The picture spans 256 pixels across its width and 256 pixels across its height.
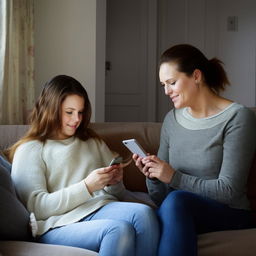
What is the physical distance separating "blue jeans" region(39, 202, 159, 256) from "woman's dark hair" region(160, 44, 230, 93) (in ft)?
2.02

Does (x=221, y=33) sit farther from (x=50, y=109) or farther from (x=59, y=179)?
(x=59, y=179)

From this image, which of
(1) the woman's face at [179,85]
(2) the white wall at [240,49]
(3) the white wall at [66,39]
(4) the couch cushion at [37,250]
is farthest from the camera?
(2) the white wall at [240,49]

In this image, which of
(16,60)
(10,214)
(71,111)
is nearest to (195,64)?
(71,111)

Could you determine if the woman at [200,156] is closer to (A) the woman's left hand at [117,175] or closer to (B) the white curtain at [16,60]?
(A) the woman's left hand at [117,175]

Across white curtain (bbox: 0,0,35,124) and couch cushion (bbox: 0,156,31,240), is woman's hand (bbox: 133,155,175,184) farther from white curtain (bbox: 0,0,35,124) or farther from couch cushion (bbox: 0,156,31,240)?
white curtain (bbox: 0,0,35,124)

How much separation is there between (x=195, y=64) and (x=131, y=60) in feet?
9.87

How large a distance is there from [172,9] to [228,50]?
71cm

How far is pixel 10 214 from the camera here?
5.49 ft

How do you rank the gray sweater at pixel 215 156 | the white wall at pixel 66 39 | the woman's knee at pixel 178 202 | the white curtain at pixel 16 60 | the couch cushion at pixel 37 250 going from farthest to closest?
the white wall at pixel 66 39 → the white curtain at pixel 16 60 → the gray sweater at pixel 215 156 → the woman's knee at pixel 178 202 → the couch cushion at pixel 37 250

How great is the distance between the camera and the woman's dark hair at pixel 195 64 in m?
2.00

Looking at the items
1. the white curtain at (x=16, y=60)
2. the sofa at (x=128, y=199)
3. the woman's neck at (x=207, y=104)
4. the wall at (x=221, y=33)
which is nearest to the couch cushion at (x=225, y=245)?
the sofa at (x=128, y=199)

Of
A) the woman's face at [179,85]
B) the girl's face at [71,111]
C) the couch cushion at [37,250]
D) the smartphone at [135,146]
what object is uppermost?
the woman's face at [179,85]

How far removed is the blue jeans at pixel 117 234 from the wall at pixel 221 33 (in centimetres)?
336

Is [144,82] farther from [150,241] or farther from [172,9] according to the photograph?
[150,241]
